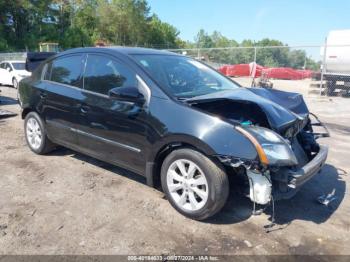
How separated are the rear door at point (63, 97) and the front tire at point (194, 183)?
1.72 m

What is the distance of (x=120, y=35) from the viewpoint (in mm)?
66500

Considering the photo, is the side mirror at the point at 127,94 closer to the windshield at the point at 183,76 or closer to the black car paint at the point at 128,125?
the black car paint at the point at 128,125

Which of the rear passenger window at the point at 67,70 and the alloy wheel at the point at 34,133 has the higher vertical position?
the rear passenger window at the point at 67,70

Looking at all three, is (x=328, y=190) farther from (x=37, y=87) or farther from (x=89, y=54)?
(x=37, y=87)

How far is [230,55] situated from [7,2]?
134 ft

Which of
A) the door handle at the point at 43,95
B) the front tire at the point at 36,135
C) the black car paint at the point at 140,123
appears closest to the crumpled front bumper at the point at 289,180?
the black car paint at the point at 140,123

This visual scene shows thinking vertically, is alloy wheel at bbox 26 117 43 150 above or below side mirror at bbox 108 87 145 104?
below

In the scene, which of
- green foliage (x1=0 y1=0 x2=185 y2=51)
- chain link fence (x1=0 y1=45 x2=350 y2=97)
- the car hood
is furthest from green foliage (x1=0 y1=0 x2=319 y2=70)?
the car hood

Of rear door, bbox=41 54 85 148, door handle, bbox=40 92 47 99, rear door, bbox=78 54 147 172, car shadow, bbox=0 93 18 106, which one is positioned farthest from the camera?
car shadow, bbox=0 93 18 106

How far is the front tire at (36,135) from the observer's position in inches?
221

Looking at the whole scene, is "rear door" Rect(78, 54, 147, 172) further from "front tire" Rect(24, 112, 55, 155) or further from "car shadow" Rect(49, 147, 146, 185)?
"front tire" Rect(24, 112, 55, 155)

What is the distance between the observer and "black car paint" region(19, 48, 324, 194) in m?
3.50

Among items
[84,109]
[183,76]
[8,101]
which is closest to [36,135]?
[84,109]

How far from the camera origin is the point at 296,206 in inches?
165
